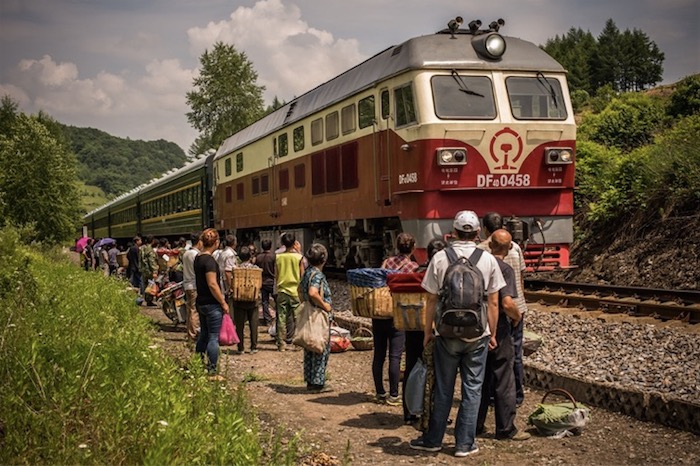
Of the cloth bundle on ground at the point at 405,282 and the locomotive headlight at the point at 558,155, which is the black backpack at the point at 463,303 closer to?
the cloth bundle on ground at the point at 405,282

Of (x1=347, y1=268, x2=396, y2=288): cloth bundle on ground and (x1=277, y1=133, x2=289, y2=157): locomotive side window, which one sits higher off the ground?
(x1=277, y1=133, x2=289, y2=157): locomotive side window

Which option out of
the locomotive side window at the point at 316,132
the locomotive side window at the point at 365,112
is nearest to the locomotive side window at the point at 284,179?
the locomotive side window at the point at 316,132

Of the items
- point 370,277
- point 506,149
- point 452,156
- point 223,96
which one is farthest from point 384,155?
point 223,96

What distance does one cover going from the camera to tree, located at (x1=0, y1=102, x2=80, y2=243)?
35.7 metres

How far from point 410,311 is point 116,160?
5848 inches

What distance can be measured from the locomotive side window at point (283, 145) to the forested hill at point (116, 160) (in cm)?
12093

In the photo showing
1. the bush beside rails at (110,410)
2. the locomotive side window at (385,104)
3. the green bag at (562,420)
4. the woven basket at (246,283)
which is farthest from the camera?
the locomotive side window at (385,104)

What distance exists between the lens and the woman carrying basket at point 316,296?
8.88 meters

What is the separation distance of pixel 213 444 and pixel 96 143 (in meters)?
155

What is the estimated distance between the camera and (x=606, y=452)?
21.7 feet

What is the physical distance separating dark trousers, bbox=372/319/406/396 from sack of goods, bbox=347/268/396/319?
0.15 m

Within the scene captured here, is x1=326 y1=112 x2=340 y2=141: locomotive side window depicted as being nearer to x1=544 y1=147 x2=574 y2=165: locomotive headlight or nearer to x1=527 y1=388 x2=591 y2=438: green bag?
x1=544 y1=147 x2=574 y2=165: locomotive headlight

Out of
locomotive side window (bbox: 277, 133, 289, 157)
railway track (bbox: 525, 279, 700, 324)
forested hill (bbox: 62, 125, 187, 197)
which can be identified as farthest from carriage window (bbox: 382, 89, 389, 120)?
forested hill (bbox: 62, 125, 187, 197)

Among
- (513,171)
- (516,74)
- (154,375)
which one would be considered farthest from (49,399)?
(516,74)
